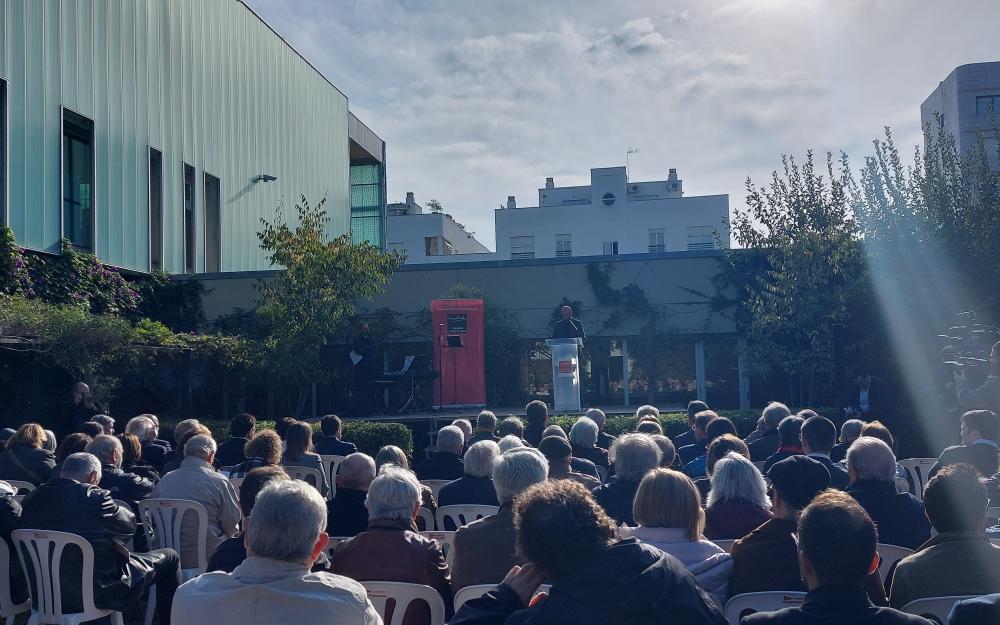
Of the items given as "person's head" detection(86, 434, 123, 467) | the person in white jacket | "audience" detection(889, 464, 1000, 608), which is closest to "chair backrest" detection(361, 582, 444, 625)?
the person in white jacket

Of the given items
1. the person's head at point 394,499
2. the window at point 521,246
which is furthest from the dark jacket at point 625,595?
the window at point 521,246

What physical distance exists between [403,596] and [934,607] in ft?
6.50

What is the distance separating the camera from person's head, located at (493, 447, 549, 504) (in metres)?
4.11

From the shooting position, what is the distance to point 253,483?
4.54m

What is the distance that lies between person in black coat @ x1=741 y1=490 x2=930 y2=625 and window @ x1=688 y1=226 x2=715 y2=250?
3906 centimetres

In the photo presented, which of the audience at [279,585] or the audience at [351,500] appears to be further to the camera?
the audience at [351,500]

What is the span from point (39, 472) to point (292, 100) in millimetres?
20006

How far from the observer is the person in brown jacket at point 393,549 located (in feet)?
12.3

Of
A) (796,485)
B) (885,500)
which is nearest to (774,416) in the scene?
(885,500)

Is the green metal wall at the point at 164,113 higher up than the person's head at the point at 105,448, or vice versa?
the green metal wall at the point at 164,113

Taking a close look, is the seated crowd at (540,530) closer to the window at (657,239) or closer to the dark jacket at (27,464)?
the dark jacket at (27,464)

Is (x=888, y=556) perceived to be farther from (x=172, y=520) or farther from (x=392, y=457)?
(x=172, y=520)

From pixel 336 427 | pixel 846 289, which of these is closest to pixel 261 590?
pixel 336 427

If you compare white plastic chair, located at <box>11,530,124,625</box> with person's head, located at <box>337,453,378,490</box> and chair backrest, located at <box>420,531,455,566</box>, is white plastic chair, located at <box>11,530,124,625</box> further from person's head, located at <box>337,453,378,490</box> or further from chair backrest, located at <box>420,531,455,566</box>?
chair backrest, located at <box>420,531,455,566</box>
